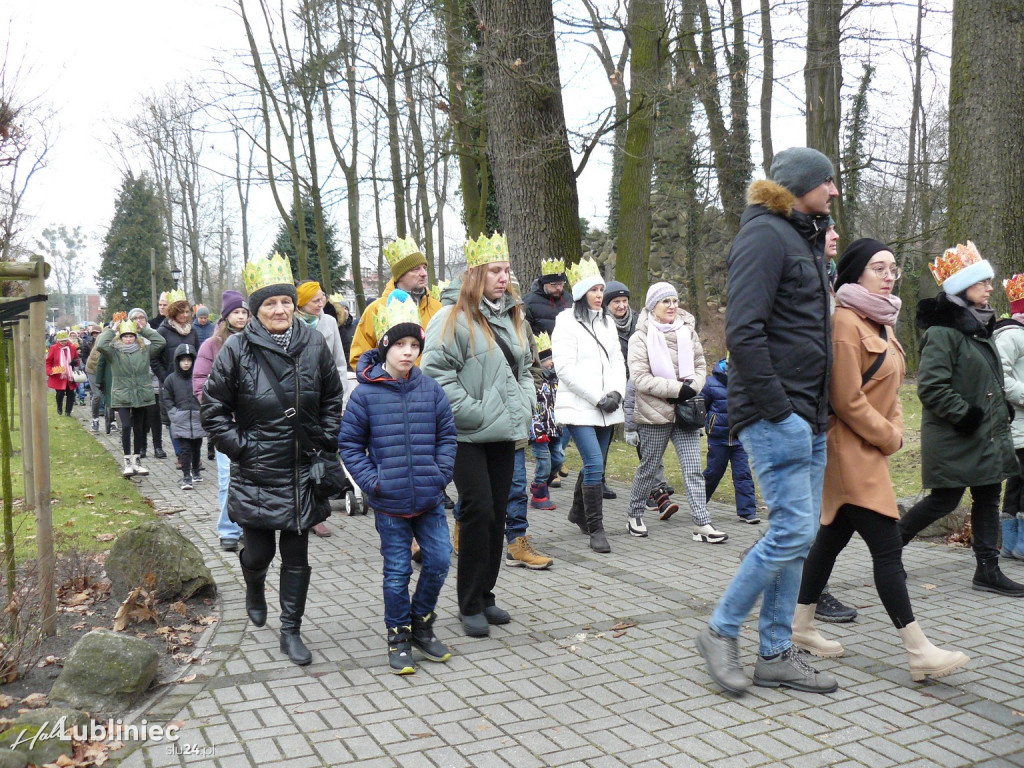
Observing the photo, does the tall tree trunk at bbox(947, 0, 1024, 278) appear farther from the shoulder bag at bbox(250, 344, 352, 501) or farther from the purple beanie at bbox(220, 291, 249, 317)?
the purple beanie at bbox(220, 291, 249, 317)

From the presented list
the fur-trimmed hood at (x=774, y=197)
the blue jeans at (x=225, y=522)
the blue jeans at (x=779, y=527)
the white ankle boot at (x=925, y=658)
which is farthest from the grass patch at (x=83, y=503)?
the white ankle boot at (x=925, y=658)

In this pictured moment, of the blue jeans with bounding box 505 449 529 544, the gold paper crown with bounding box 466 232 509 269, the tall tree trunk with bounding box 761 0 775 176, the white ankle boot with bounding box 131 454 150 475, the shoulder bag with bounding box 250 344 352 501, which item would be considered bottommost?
the white ankle boot with bounding box 131 454 150 475

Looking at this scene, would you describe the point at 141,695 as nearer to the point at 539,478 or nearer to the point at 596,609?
the point at 596,609

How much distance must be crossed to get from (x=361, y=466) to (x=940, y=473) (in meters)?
3.58

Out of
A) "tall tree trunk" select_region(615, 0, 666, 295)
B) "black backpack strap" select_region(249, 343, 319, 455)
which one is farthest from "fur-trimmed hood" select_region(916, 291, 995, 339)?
"tall tree trunk" select_region(615, 0, 666, 295)

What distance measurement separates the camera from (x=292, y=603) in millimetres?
5145

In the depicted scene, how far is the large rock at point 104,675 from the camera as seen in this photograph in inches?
171

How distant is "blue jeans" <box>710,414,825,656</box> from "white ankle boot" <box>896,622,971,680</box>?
0.54m

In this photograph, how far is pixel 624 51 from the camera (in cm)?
1622

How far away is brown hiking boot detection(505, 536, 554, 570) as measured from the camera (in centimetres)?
688

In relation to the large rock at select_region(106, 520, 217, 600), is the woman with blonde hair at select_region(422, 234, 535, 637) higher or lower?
higher

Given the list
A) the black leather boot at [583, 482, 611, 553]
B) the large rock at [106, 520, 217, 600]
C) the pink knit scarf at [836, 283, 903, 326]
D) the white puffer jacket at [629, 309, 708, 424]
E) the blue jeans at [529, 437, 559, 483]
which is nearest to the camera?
the pink knit scarf at [836, 283, 903, 326]

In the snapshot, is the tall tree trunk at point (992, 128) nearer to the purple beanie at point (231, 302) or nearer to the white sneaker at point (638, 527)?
the white sneaker at point (638, 527)

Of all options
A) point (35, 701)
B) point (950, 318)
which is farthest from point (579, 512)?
point (35, 701)
